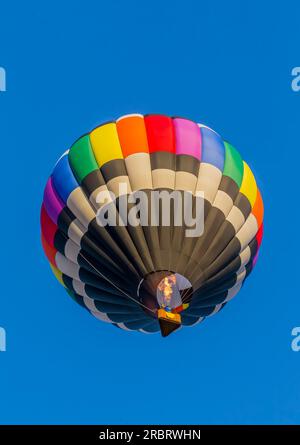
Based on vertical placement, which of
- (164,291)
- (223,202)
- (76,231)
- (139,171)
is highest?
(139,171)

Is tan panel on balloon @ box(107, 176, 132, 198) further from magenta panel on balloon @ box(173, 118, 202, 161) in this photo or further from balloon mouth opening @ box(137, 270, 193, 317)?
balloon mouth opening @ box(137, 270, 193, 317)

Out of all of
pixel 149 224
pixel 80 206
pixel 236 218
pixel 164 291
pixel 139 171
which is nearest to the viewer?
pixel 164 291

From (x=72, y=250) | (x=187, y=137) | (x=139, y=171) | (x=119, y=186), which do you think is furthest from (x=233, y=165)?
(x=72, y=250)

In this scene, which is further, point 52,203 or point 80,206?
point 52,203

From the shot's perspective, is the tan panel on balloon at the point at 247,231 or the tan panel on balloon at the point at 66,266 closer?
the tan panel on balloon at the point at 247,231

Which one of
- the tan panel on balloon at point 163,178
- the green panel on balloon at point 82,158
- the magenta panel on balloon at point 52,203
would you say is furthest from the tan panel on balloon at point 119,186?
the magenta panel on balloon at point 52,203

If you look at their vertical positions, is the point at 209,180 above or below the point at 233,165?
below

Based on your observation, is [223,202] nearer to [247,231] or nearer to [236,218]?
[236,218]

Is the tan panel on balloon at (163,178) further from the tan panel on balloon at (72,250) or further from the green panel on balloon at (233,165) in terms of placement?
the tan panel on balloon at (72,250)
